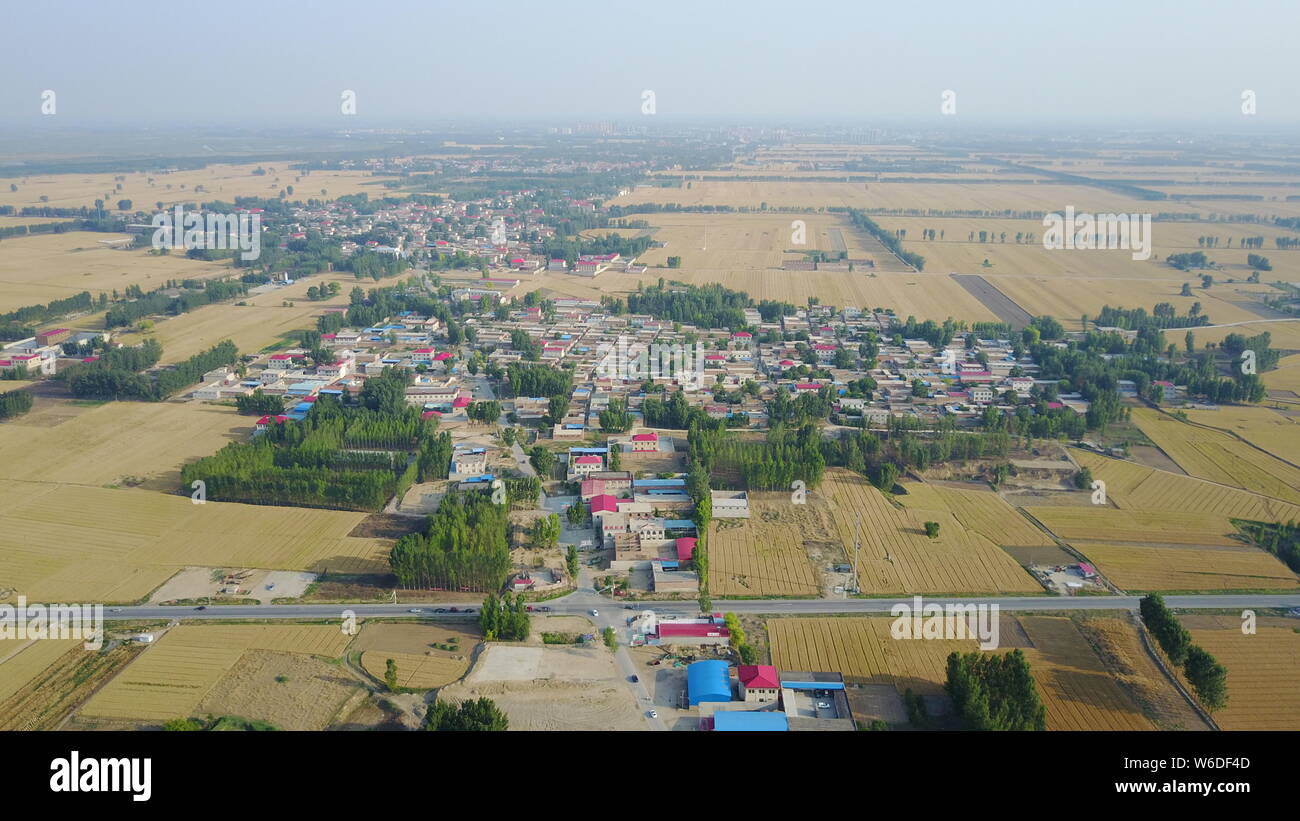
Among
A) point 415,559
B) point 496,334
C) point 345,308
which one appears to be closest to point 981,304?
point 496,334

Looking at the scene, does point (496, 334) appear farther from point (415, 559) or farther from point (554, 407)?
point (415, 559)

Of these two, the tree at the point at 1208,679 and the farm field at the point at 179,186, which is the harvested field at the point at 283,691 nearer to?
the tree at the point at 1208,679

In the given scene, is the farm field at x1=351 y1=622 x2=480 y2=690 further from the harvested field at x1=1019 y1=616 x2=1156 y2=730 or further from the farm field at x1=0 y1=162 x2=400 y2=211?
the farm field at x1=0 y1=162 x2=400 y2=211

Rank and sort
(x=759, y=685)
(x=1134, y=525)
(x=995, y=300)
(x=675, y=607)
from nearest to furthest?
(x=759, y=685) → (x=675, y=607) → (x=1134, y=525) → (x=995, y=300)
